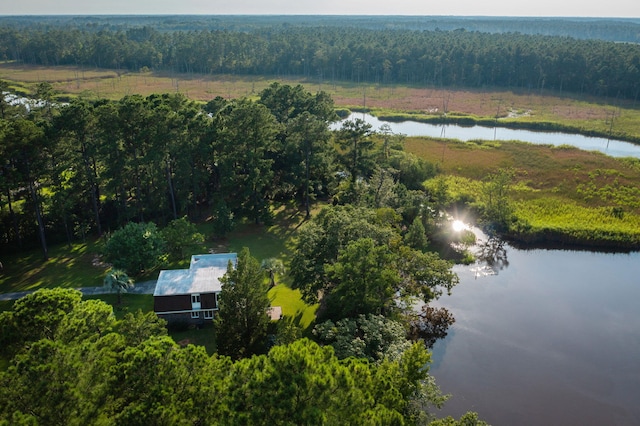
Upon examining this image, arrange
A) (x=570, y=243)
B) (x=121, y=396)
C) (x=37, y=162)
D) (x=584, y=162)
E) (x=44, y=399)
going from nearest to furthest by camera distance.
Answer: (x=44, y=399)
(x=121, y=396)
(x=37, y=162)
(x=570, y=243)
(x=584, y=162)

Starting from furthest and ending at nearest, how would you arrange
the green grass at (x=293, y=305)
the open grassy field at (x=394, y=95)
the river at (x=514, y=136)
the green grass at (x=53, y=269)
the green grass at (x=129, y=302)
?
the open grassy field at (x=394, y=95) → the river at (x=514, y=136) → the green grass at (x=53, y=269) → the green grass at (x=129, y=302) → the green grass at (x=293, y=305)

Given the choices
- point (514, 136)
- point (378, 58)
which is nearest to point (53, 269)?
point (514, 136)

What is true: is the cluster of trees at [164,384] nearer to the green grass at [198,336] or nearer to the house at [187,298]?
the green grass at [198,336]

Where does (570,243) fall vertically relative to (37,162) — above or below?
below

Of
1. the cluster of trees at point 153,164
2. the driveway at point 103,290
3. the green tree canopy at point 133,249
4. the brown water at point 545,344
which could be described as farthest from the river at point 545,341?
the green tree canopy at point 133,249

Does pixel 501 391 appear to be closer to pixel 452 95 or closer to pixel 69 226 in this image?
pixel 69 226

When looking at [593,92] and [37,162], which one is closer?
[37,162]

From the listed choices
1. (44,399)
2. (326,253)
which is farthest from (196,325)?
(44,399)
